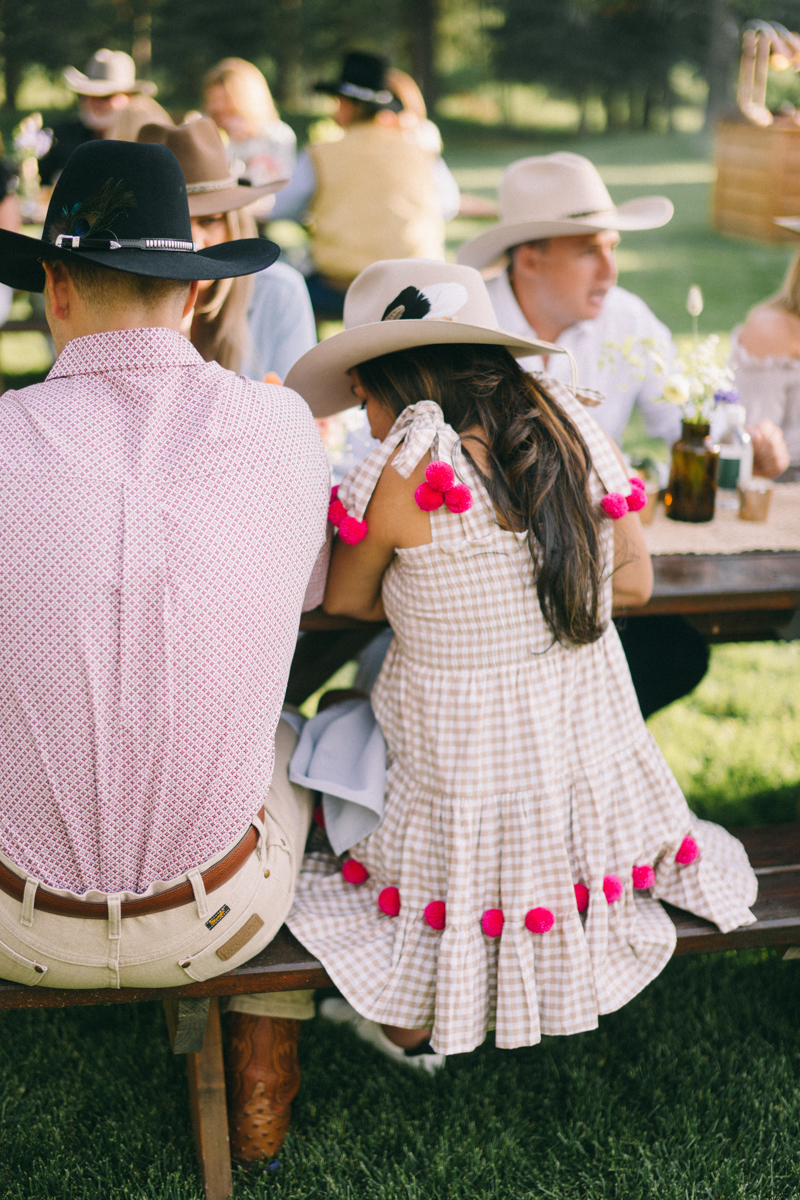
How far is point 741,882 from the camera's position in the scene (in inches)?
83.0

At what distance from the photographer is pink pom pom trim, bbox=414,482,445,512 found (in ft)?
5.88

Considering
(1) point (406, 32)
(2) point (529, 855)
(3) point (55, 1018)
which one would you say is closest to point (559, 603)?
(2) point (529, 855)

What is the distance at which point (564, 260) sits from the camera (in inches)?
127

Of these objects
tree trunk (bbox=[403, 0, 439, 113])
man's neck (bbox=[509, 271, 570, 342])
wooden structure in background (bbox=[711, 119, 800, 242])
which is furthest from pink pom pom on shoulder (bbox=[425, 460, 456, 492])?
tree trunk (bbox=[403, 0, 439, 113])

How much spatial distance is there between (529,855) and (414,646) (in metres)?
0.45

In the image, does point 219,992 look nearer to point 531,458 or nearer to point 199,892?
point 199,892

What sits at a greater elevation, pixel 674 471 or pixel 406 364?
pixel 406 364

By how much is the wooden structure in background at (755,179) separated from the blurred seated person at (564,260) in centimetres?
922

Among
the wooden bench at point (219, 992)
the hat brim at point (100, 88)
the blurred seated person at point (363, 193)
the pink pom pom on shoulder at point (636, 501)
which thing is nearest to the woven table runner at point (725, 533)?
the pink pom pom on shoulder at point (636, 501)

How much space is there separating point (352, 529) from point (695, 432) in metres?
1.13

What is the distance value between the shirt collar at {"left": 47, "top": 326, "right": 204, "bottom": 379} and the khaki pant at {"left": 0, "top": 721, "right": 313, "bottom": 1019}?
79cm

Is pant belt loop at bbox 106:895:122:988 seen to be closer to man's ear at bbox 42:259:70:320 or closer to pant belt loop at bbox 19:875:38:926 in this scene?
pant belt loop at bbox 19:875:38:926

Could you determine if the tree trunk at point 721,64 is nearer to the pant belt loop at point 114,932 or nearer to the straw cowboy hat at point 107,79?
the straw cowboy hat at point 107,79

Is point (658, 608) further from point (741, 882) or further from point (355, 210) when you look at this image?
point (355, 210)
